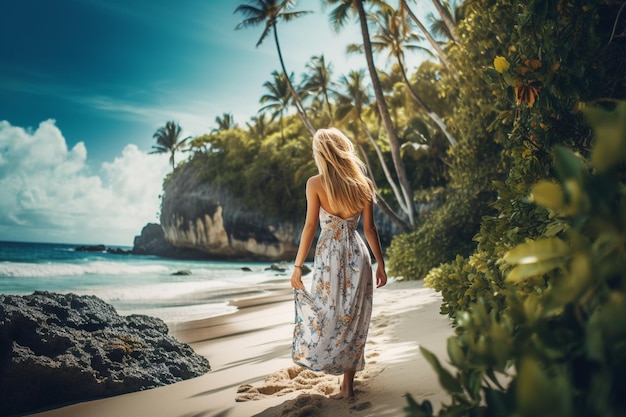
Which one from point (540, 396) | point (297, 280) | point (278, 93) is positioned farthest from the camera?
point (278, 93)

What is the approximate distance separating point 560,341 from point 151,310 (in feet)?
28.1

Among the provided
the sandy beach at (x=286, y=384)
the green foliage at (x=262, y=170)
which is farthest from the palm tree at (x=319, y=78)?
the sandy beach at (x=286, y=384)

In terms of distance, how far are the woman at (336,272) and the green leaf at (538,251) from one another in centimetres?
203

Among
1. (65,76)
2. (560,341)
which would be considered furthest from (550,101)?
(65,76)

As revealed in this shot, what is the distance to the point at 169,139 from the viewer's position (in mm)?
43531

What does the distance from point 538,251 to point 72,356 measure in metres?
3.68

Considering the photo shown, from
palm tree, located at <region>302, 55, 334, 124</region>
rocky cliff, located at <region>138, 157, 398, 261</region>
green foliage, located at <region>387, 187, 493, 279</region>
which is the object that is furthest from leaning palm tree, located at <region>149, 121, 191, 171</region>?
green foliage, located at <region>387, 187, 493, 279</region>

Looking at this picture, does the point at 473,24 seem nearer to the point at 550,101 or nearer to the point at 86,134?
the point at 550,101

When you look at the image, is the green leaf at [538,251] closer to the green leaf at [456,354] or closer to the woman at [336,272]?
the green leaf at [456,354]

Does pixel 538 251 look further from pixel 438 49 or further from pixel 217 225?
pixel 217 225

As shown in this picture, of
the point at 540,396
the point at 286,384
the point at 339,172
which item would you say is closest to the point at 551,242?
the point at 540,396

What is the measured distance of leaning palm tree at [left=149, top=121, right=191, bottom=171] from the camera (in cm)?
4353

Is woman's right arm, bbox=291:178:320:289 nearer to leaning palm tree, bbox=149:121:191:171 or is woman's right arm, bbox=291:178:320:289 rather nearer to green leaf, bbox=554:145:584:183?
green leaf, bbox=554:145:584:183

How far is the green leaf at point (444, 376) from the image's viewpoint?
962mm
